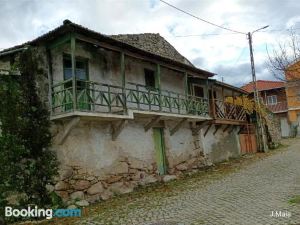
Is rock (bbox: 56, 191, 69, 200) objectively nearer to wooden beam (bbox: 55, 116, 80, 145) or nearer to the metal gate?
wooden beam (bbox: 55, 116, 80, 145)

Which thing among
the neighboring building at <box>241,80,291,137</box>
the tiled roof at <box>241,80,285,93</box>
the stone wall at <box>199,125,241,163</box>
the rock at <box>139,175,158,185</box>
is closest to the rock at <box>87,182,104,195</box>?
the rock at <box>139,175,158,185</box>

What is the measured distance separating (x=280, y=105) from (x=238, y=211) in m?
32.8

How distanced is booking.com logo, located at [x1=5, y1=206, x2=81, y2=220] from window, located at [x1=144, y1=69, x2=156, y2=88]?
7105 mm

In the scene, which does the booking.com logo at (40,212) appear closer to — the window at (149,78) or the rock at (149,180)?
the rock at (149,180)

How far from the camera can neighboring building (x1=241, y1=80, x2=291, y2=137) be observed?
38781mm

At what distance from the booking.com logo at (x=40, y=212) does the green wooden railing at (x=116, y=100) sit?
304 centimetres

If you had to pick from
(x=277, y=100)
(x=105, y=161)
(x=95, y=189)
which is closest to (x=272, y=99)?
(x=277, y=100)

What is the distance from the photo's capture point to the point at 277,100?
39.8m

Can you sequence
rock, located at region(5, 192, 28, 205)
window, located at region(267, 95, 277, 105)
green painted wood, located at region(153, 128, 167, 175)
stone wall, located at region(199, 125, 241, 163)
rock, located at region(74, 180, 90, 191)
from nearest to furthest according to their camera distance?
rock, located at region(5, 192, 28, 205), rock, located at region(74, 180, 90, 191), green painted wood, located at region(153, 128, 167, 175), stone wall, located at region(199, 125, 241, 163), window, located at region(267, 95, 277, 105)

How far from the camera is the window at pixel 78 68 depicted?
12493 mm

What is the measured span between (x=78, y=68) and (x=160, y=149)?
18.0 feet

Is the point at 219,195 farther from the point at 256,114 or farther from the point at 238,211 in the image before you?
the point at 256,114

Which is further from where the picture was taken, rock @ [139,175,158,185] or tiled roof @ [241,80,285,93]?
tiled roof @ [241,80,285,93]

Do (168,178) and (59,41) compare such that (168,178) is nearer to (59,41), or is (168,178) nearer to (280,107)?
(59,41)
